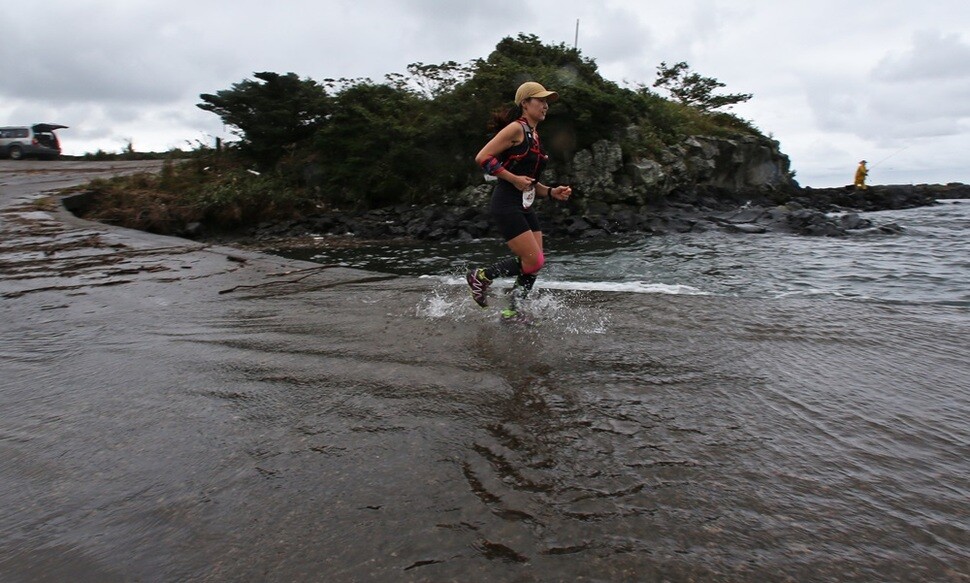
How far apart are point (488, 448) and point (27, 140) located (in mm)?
38255

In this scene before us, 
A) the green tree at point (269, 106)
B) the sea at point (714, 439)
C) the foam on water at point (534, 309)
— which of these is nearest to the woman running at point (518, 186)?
the foam on water at point (534, 309)

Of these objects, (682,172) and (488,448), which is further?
(682,172)

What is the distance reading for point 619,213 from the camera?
22281mm

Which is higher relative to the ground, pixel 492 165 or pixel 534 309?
pixel 492 165

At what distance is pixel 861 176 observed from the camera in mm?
37688

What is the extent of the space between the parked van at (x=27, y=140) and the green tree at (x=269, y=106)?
12002 mm

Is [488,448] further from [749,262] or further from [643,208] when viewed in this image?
[643,208]

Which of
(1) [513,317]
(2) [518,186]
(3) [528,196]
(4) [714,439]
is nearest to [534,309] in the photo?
(1) [513,317]

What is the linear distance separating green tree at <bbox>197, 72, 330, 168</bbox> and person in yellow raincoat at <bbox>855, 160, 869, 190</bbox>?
34.9 metres

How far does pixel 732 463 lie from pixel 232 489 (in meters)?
2.28

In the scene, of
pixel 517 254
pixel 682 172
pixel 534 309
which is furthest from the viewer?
pixel 682 172

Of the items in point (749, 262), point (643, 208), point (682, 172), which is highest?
point (682, 172)

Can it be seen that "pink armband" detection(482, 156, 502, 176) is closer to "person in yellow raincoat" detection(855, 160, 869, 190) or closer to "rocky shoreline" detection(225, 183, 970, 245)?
"rocky shoreline" detection(225, 183, 970, 245)

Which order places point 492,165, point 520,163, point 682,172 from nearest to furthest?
point 492,165 → point 520,163 → point 682,172
